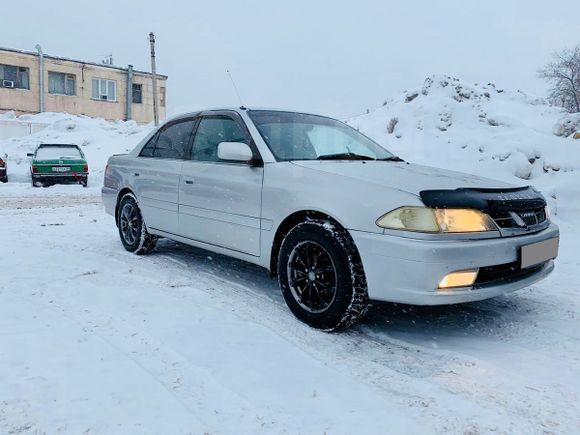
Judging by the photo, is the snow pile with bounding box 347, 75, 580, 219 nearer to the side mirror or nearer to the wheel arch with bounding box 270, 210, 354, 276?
the wheel arch with bounding box 270, 210, 354, 276

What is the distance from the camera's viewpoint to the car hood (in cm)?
302

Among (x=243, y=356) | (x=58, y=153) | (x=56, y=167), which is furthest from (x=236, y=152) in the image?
(x=58, y=153)

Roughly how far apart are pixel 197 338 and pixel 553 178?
7303 mm

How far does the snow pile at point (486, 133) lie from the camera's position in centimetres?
839

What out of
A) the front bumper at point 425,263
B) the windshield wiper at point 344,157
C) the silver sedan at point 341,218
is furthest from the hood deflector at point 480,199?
the windshield wiper at point 344,157

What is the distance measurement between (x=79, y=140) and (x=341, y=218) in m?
22.0

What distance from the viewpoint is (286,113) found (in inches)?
171

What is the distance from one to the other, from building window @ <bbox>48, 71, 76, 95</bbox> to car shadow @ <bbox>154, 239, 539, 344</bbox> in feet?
102

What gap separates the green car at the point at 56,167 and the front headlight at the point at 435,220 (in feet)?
44.0

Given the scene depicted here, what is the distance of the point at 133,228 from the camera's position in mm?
5359

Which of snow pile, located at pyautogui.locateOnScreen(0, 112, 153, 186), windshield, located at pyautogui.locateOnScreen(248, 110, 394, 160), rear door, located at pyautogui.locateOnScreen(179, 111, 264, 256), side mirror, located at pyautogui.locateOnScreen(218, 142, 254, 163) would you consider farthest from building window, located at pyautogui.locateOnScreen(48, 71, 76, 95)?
side mirror, located at pyautogui.locateOnScreen(218, 142, 254, 163)

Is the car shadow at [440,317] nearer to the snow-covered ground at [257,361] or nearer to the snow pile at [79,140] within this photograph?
the snow-covered ground at [257,361]

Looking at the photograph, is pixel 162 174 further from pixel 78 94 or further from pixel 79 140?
pixel 78 94

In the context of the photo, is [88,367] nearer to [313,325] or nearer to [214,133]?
[313,325]
